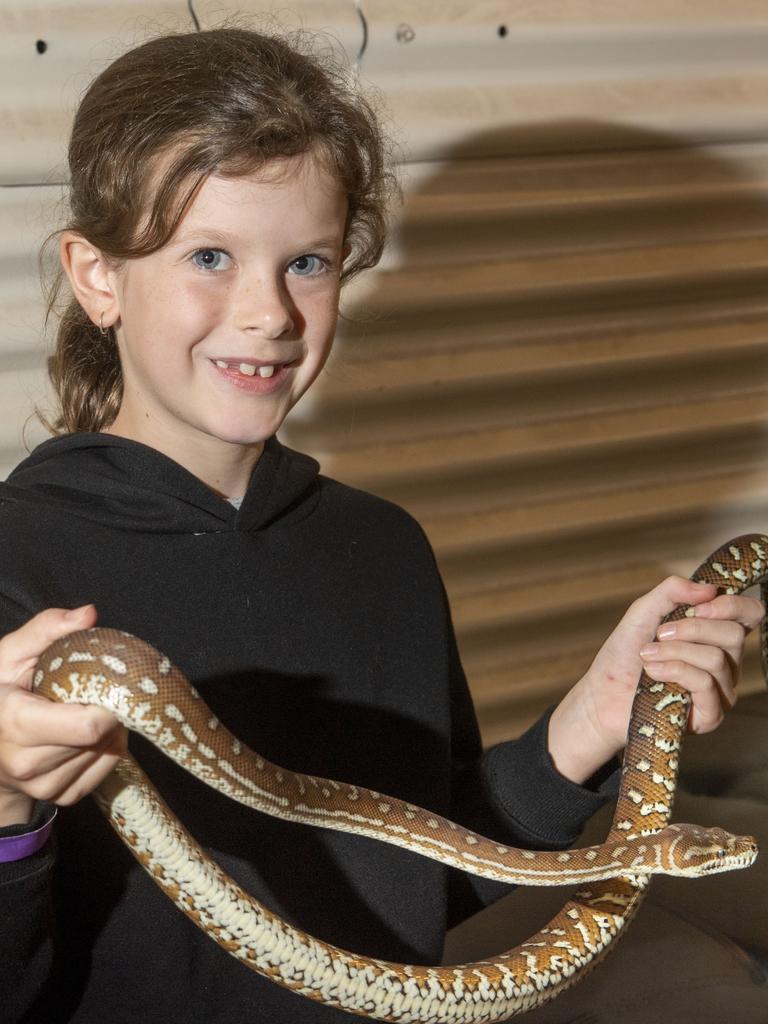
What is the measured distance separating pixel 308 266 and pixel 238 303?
0.14 m

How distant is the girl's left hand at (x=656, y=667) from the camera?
198 cm

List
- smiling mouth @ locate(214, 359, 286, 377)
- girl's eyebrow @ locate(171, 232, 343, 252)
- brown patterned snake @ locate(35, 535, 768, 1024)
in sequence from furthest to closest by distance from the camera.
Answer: smiling mouth @ locate(214, 359, 286, 377)
girl's eyebrow @ locate(171, 232, 343, 252)
brown patterned snake @ locate(35, 535, 768, 1024)

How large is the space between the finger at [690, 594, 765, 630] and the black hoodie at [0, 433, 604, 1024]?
389 mm

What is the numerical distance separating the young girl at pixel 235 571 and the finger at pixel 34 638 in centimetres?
40

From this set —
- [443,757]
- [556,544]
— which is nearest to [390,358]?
[556,544]

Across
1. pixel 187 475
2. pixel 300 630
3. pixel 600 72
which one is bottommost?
pixel 300 630

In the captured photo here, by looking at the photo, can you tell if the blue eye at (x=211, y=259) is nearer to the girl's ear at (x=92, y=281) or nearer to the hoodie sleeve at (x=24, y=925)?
the girl's ear at (x=92, y=281)

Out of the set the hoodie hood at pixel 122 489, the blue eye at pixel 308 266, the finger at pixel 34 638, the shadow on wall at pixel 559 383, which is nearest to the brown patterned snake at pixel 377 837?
the finger at pixel 34 638

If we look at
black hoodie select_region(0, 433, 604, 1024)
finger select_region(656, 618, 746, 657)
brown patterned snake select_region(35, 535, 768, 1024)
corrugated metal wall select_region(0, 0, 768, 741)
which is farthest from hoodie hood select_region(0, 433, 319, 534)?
corrugated metal wall select_region(0, 0, 768, 741)

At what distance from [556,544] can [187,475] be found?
7.72 feet

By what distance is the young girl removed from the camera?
186 centimetres

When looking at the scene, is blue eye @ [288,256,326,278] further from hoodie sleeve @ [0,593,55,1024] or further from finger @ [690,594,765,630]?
finger @ [690,594,765,630]

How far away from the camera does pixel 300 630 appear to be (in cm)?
210

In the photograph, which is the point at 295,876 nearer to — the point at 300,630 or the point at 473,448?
the point at 300,630
